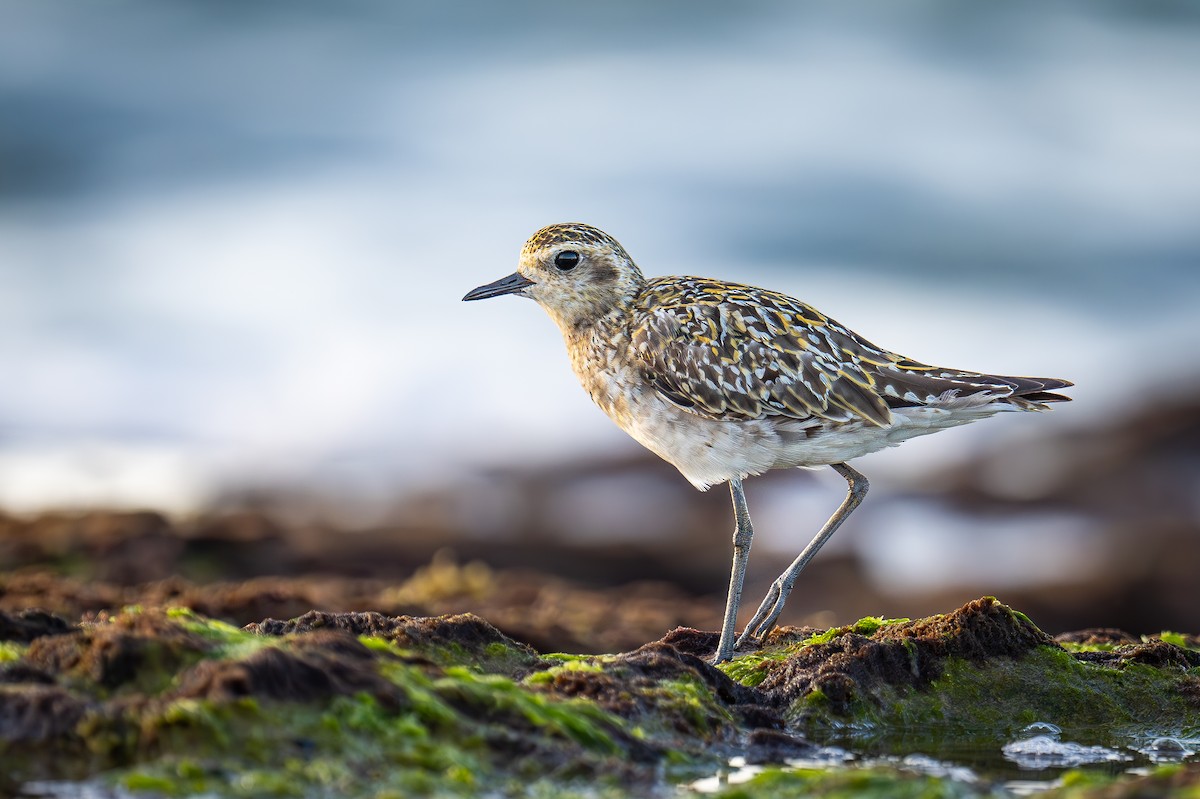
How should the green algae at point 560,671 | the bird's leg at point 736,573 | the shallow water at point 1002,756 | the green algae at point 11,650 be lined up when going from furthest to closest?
the bird's leg at point 736,573 → the green algae at point 560,671 → the shallow water at point 1002,756 → the green algae at point 11,650

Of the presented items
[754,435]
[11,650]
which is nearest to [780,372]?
[754,435]

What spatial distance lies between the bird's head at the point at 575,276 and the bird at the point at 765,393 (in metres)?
0.28

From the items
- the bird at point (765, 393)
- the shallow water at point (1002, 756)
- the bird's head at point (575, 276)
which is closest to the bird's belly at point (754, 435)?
the bird at point (765, 393)

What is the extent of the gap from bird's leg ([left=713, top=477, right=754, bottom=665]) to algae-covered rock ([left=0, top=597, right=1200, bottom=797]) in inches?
13.5

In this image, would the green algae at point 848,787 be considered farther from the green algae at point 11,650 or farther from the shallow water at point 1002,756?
the green algae at point 11,650

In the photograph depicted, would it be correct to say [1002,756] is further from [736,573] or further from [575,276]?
[575,276]

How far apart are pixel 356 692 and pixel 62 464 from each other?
1375 centimetres

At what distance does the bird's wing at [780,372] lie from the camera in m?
7.30

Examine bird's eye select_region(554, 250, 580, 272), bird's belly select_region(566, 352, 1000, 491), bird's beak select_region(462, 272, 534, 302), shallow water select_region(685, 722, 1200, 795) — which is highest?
bird's eye select_region(554, 250, 580, 272)

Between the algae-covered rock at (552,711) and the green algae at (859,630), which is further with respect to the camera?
the green algae at (859,630)

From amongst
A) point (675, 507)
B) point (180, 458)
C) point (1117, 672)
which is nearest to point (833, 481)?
point (675, 507)

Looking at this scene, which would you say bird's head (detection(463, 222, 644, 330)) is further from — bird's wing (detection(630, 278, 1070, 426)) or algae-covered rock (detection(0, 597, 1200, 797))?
algae-covered rock (detection(0, 597, 1200, 797))

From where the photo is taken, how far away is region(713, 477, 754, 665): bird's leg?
6312mm

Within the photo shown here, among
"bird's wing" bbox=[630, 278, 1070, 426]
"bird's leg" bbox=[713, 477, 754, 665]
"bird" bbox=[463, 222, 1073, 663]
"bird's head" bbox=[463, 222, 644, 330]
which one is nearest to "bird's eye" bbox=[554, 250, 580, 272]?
"bird's head" bbox=[463, 222, 644, 330]
